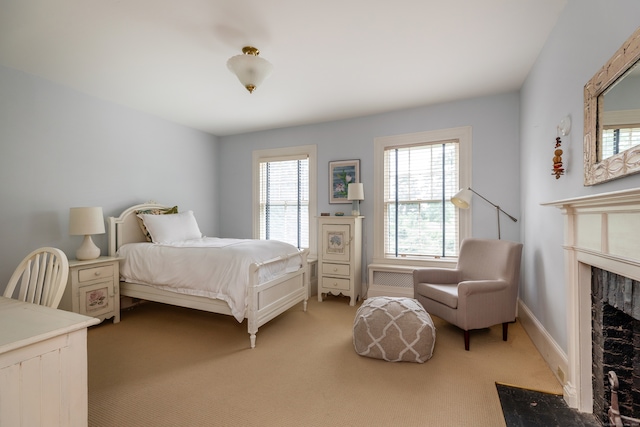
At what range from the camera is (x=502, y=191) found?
3471 mm

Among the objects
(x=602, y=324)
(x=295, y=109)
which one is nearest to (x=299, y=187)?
(x=295, y=109)

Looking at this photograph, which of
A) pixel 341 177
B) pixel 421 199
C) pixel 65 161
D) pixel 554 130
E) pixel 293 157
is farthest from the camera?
pixel 293 157

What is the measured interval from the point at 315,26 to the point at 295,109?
69.1 inches

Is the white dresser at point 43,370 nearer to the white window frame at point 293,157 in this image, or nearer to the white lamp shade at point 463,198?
the white lamp shade at point 463,198

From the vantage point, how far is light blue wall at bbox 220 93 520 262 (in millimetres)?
3447

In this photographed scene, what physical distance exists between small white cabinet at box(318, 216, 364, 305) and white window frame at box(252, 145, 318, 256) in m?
0.54

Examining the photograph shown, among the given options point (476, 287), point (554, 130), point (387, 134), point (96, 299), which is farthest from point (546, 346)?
point (96, 299)

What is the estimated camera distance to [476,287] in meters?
2.54

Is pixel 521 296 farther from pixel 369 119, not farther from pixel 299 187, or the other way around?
pixel 299 187

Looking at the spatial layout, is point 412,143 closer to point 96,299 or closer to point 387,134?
point 387,134

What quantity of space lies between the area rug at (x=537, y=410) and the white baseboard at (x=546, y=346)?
22 centimetres

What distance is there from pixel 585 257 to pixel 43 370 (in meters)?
2.58

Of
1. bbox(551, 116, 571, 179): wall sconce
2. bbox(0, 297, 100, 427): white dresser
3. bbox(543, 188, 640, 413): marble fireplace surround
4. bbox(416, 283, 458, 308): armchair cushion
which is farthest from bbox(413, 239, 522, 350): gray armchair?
bbox(0, 297, 100, 427): white dresser

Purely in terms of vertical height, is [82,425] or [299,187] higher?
[299,187]
